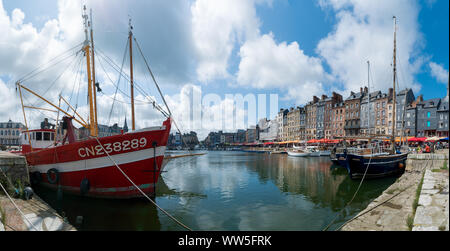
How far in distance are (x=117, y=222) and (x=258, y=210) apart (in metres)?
7.43

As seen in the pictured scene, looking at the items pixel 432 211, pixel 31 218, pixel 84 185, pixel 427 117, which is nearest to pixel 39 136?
pixel 84 185

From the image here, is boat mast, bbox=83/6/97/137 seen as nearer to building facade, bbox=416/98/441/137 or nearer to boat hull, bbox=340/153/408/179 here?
boat hull, bbox=340/153/408/179

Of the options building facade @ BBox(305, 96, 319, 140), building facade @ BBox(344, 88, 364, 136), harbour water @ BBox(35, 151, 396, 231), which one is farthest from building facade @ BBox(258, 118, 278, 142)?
harbour water @ BBox(35, 151, 396, 231)

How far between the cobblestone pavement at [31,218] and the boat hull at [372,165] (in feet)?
72.7

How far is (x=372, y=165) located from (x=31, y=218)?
24714mm

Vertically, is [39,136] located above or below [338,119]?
below

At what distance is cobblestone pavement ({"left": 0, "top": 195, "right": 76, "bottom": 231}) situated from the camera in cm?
640

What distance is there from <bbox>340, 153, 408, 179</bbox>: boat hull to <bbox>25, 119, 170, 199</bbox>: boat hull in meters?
18.1

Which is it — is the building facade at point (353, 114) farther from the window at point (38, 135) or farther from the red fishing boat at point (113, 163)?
the window at point (38, 135)

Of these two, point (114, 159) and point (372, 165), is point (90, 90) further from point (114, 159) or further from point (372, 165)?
point (372, 165)

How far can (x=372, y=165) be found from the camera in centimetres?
1992
